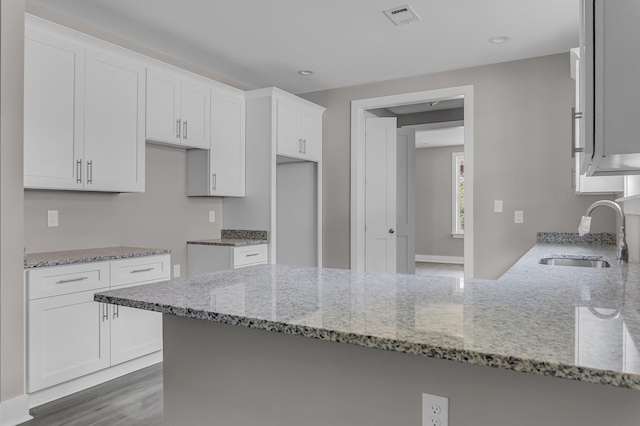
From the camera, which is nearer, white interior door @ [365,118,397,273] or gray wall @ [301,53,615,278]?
gray wall @ [301,53,615,278]

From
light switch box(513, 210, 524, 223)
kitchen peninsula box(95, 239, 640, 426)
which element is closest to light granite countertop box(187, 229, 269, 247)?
kitchen peninsula box(95, 239, 640, 426)

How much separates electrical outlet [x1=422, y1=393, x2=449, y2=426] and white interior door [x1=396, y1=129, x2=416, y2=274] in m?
4.22

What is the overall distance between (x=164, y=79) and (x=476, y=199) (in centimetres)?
307

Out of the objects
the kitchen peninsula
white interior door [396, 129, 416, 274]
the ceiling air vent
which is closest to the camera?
the kitchen peninsula

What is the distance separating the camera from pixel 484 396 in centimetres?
104

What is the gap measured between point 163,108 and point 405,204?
3.08 m

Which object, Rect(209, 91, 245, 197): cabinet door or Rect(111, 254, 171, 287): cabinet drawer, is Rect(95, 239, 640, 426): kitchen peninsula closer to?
Rect(111, 254, 171, 287): cabinet drawer

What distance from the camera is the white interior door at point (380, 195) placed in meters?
4.93

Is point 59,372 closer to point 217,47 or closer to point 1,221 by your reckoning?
point 1,221

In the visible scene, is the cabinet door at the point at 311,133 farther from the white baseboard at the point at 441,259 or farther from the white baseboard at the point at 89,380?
the white baseboard at the point at 441,259

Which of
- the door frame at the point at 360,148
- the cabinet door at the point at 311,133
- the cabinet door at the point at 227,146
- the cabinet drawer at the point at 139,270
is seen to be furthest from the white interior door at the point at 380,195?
the cabinet drawer at the point at 139,270

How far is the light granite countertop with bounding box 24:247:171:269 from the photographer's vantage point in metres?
2.58

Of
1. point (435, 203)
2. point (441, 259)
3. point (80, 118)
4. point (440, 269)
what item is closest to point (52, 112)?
point (80, 118)

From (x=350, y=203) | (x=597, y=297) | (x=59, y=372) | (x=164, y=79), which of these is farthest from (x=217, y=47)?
(x=597, y=297)
